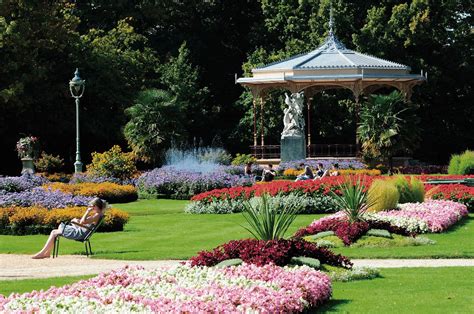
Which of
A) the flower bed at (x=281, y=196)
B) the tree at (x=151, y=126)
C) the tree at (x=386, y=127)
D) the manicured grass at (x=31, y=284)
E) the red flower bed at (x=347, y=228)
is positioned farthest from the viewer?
the tree at (x=151, y=126)

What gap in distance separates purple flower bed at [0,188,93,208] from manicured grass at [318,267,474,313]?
10.7m

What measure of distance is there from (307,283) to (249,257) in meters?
1.74

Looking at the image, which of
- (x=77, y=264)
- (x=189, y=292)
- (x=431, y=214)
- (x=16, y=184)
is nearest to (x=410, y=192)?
(x=431, y=214)

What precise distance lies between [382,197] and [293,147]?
760 inches

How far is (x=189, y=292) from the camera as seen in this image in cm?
1045

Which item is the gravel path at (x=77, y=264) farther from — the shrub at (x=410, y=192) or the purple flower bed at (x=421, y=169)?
the purple flower bed at (x=421, y=169)

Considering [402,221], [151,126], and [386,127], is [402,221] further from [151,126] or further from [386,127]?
[151,126]

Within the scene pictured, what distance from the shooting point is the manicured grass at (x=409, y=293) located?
1076 centimetres

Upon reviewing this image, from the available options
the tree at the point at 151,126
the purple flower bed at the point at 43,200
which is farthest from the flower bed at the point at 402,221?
the tree at the point at 151,126

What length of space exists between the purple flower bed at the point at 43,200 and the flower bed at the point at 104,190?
11.8 ft

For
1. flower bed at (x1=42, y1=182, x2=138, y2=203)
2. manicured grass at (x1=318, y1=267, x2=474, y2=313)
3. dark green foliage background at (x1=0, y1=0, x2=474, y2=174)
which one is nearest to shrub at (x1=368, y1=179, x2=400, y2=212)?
manicured grass at (x1=318, y1=267, x2=474, y2=313)

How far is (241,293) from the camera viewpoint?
1030cm

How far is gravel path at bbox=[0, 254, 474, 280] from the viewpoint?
14.7 m

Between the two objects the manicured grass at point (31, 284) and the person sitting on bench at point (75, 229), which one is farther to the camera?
the person sitting on bench at point (75, 229)
